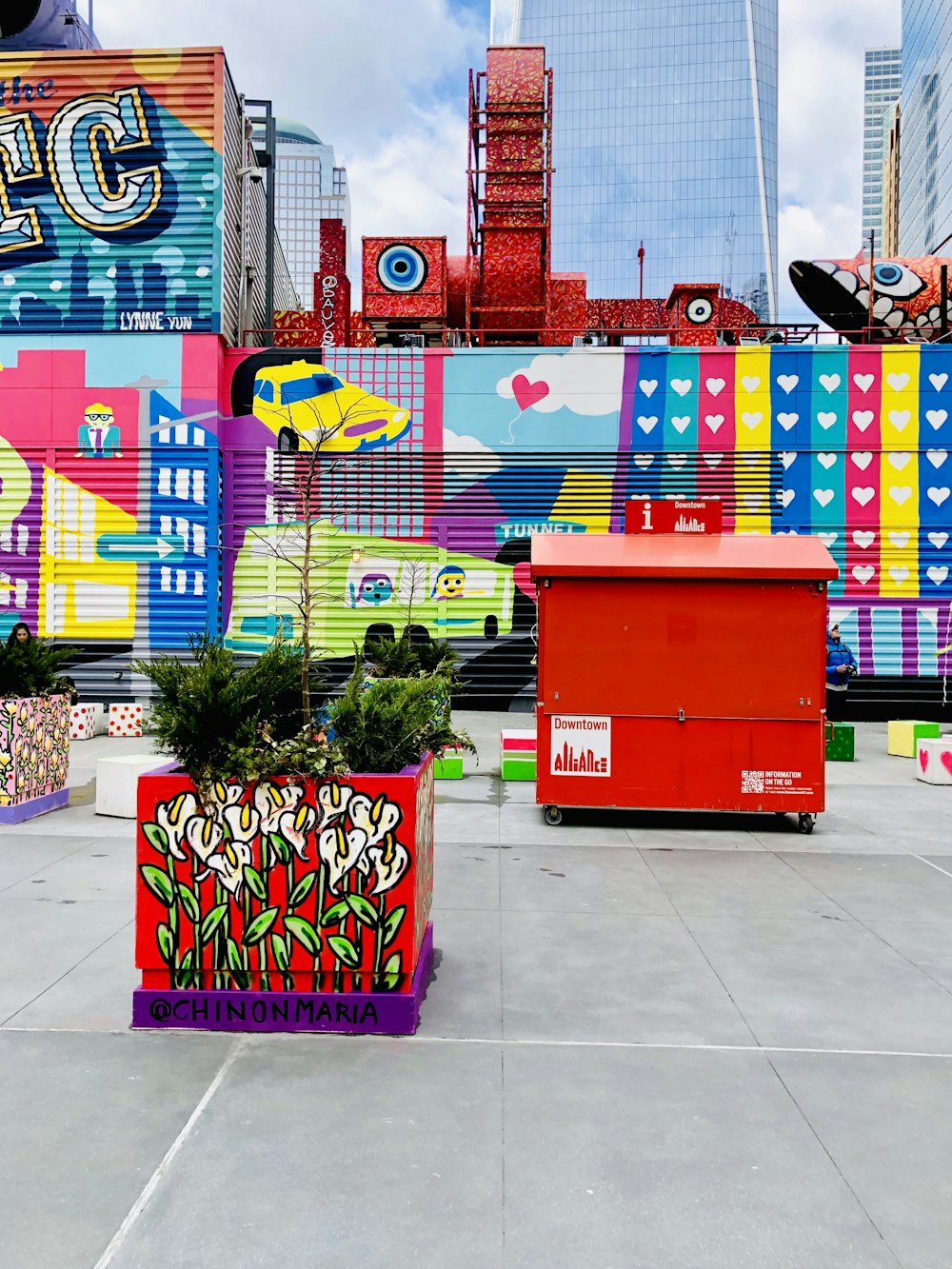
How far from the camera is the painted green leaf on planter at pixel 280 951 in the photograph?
462cm

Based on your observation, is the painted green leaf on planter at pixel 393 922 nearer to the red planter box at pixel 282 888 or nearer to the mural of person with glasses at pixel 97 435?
the red planter box at pixel 282 888

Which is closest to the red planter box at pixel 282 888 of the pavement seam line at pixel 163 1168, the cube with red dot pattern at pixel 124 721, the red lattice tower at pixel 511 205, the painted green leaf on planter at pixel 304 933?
the painted green leaf on planter at pixel 304 933

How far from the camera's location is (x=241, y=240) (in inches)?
803

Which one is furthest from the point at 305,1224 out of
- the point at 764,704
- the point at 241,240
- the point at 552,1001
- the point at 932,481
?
the point at 241,240

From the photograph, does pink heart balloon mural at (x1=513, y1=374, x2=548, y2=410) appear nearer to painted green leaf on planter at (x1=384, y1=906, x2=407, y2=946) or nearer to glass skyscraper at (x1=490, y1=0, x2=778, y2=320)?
painted green leaf on planter at (x1=384, y1=906, x2=407, y2=946)

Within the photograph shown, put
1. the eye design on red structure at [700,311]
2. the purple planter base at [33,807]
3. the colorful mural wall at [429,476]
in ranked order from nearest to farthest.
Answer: the purple planter base at [33,807] < the colorful mural wall at [429,476] < the eye design on red structure at [700,311]

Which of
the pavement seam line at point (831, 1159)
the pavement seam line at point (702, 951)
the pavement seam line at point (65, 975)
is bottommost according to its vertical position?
the pavement seam line at point (831, 1159)

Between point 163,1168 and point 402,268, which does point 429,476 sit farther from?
point 163,1168

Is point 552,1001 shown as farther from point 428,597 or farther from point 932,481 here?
point 932,481

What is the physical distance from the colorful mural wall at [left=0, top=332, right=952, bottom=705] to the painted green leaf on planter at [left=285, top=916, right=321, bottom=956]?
542 inches

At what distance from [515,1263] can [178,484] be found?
56.1ft

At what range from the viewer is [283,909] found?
4.63m

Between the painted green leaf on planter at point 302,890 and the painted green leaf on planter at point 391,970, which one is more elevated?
the painted green leaf on planter at point 302,890

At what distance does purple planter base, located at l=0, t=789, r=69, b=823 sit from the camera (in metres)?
9.47
